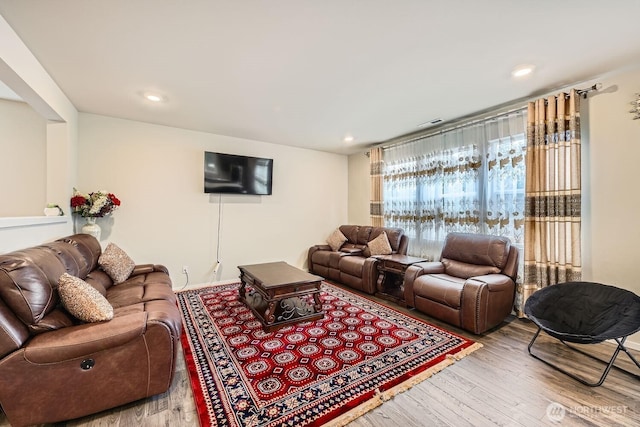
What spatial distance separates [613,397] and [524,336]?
84 cm

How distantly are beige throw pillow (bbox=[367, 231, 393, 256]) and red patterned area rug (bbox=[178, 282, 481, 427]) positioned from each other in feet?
3.67

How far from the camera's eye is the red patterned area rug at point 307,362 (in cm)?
162

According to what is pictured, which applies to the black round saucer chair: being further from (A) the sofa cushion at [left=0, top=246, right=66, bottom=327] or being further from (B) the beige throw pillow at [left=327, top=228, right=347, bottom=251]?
(A) the sofa cushion at [left=0, top=246, right=66, bottom=327]

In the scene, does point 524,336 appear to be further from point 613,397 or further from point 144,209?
point 144,209

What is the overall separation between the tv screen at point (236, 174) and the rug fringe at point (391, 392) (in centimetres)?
353

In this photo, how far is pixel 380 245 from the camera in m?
4.25

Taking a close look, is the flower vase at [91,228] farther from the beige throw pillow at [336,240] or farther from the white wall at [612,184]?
the white wall at [612,184]

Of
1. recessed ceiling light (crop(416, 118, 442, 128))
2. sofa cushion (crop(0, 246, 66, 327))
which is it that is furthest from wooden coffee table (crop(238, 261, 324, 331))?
recessed ceiling light (crop(416, 118, 442, 128))

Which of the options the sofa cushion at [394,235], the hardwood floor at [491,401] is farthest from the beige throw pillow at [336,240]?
the hardwood floor at [491,401]

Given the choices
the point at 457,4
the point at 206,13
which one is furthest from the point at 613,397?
the point at 206,13

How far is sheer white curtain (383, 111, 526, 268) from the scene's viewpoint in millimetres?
3117

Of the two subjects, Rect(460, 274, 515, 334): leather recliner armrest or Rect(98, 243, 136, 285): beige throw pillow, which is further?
Rect(98, 243, 136, 285): beige throw pillow

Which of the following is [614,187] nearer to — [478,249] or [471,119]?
[478,249]

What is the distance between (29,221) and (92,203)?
43.8 inches
